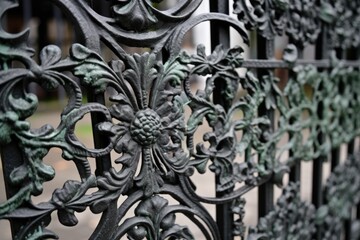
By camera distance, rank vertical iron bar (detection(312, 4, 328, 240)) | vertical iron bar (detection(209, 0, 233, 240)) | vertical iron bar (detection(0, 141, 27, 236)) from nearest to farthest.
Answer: vertical iron bar (detection(0, 141, 27, 236))
vertical iron bar (detection(209, 0, 233, 240))
vertical iron bar (detection(312, 4, 328, 240))

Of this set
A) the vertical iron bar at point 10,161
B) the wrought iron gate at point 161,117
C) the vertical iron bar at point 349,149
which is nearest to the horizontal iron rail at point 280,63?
the wrought iron gate at point 161,117

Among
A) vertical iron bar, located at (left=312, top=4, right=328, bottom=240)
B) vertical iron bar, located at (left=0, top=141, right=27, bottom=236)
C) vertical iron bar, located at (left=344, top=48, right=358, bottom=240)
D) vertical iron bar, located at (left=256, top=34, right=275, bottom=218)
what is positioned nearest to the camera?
vertical iron bar, located at (left=0, top=141, right=27, bottom=236)

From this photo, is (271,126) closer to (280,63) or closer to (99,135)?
(280,63)

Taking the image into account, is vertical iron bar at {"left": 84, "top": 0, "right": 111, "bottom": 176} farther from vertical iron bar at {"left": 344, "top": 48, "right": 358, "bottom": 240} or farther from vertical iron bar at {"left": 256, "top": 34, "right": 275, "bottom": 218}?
vertical iron bar at {"left": 344, "top": 48, "right": 358, "bottom": 240}

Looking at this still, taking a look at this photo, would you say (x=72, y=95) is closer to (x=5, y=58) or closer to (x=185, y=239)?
(x=5, y=58)

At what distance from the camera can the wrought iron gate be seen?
59cm

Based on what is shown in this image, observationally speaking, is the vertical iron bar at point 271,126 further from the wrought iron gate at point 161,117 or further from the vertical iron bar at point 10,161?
the vertical iron bar at point 10,161

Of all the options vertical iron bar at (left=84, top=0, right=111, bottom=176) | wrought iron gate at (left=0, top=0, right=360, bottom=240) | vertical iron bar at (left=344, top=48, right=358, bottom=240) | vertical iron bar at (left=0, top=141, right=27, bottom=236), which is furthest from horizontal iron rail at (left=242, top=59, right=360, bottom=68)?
vertical iron bar at (left=0, top=141, right=27, bottom=236)

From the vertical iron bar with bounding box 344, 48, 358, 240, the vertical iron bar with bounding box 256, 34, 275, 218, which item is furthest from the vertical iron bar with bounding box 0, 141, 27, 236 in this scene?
the vertical iron bar with bounding box 344, 48, 358, 240

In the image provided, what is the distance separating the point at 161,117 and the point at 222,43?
0.23 m

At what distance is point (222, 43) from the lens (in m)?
0.82

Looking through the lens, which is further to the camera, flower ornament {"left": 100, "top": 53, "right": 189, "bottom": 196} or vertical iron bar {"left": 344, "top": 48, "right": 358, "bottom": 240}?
vertical iron bar {"left": 344, "top": 48, "right": 358, "bottom": 240}

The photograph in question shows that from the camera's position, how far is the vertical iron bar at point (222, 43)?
82 centimetres

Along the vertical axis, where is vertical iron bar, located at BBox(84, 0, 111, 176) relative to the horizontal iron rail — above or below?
below
